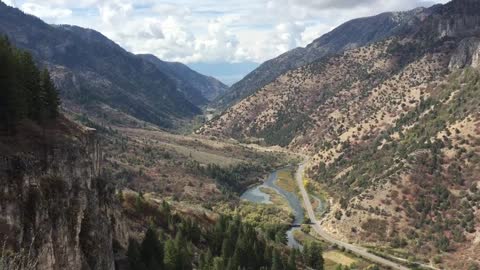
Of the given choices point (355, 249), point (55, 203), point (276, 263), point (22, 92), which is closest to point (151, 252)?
point (276, 263)

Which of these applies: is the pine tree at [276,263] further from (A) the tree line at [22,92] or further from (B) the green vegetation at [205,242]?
(A) the tree line at [22,92]

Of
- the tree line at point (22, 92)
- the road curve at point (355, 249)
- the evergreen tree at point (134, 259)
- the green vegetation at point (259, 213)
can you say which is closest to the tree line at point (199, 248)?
the evergreen tree at point (134, 259)

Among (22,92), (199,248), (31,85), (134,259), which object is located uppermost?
(31,85)

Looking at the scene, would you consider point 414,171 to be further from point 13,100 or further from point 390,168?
point 13,100

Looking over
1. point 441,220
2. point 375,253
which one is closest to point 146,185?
point 375,253

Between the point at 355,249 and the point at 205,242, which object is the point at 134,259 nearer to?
the point at 205,242

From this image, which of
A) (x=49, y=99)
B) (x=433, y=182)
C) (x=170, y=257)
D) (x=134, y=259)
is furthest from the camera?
(x=433, y=182)

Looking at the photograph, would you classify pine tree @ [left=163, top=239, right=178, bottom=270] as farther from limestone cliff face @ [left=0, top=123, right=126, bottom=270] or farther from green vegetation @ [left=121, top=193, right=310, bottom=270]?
limestone cliff face @ [left=0, top=123, right=126, bottom=270]

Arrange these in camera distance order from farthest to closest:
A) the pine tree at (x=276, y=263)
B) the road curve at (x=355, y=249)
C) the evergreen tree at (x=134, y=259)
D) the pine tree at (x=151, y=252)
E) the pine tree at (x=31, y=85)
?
the road curve at (x=355, y=249) < the pine tree at (x=276, y=263) < the pine tree at (x=151, y=252) < the evergreen tree at (x=134, y=259) < the pine tree at (x=31, y=85)
